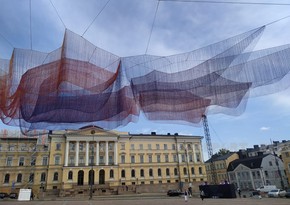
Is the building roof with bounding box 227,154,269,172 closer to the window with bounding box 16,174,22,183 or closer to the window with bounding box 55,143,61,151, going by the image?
the window with bounding box 55,143,61,151

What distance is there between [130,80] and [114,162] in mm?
52239

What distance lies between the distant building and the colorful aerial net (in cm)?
5722

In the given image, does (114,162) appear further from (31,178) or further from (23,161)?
(23,161)

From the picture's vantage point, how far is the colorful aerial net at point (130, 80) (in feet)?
20.5

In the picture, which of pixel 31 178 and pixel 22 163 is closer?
pixel 31 178

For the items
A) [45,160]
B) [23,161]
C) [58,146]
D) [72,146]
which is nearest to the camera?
[23,161]

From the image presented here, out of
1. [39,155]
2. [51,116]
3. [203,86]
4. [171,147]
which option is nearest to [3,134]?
[39,155]

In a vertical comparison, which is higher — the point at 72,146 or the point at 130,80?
the point at 72,146

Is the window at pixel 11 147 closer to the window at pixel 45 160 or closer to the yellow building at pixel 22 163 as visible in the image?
the yellow building at pixel 22 163

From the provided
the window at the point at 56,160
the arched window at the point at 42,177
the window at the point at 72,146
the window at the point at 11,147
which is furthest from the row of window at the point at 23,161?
the window at the point at 72,146

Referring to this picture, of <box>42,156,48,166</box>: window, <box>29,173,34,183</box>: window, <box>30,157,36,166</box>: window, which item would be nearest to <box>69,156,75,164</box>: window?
<box>42,156,48,166</box>: window

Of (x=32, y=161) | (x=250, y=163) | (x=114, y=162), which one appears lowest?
(x=250, y=163)

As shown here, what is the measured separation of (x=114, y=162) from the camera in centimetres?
5644

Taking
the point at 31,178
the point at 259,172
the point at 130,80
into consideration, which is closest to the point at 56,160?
the point at 31,178
